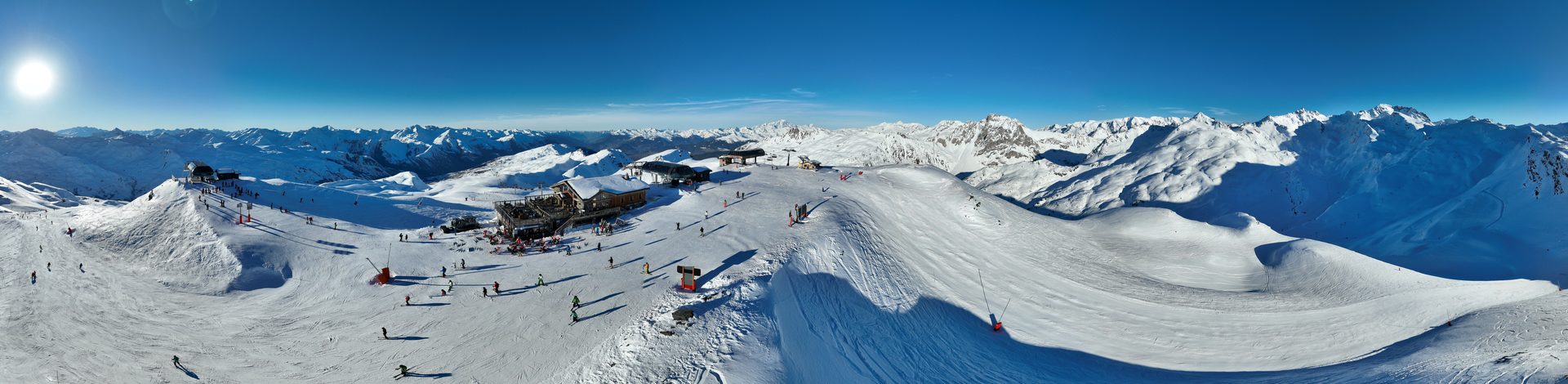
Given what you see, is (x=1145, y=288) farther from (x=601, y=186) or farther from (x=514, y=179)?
(x=514, y=179)

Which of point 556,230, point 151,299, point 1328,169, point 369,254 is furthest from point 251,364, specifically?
point 1328,169

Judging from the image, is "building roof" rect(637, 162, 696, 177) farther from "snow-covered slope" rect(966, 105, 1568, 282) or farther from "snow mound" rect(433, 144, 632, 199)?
"snow-covered slope" rect(966, 105, 1568, 282)

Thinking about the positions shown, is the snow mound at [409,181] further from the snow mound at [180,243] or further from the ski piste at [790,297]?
the snow mound at [180,243]

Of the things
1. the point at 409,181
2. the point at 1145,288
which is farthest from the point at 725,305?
the point at 409,181

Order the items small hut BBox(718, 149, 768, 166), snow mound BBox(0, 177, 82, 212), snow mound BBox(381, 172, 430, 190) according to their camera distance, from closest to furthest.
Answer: small hut BBox(718, 149, 768, 166)
snow mound BBox(0, 177, 82, 212)
snow mound BBox(381, 172, 430, 190)

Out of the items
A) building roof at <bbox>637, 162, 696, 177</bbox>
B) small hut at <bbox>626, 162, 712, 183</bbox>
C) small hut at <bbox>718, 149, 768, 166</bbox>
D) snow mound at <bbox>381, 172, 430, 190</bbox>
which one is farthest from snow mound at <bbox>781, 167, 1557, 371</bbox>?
snow mound at <bbox>381, 172, 430, 190</bbox>

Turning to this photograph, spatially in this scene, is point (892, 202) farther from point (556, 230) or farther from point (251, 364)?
point (251, 364)
